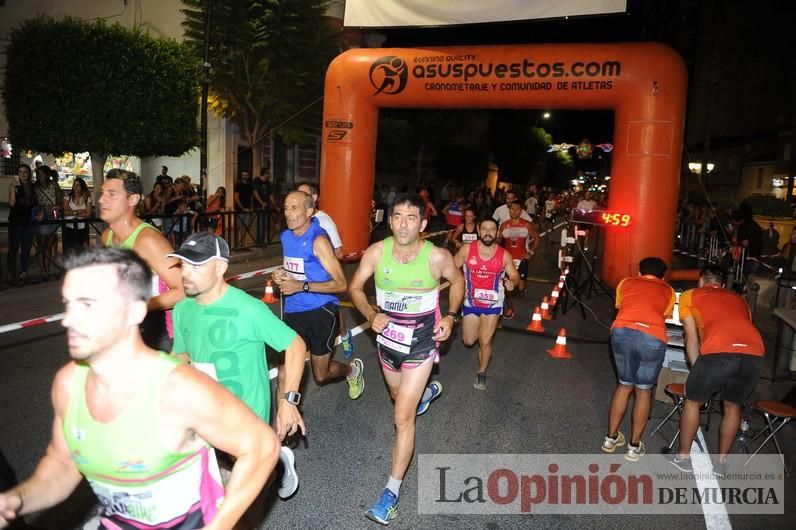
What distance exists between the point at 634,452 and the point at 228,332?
358cm

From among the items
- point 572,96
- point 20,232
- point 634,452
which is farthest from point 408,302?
point 20,232

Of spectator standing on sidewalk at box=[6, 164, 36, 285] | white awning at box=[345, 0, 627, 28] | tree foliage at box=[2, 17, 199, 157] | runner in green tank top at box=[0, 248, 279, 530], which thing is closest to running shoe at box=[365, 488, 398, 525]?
runner in green tank top at box=[0, 248, 279, 530]

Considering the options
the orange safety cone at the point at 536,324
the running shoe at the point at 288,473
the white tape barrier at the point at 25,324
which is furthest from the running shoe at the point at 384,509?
the white tape barrier at the point at 25,324

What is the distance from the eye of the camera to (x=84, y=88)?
14.6 metres

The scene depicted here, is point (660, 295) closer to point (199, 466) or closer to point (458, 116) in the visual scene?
point (199, 466)

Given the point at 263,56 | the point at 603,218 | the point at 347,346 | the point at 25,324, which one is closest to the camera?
the point at 347,346

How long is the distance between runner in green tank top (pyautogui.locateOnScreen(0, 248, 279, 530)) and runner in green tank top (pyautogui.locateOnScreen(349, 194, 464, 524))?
220cm

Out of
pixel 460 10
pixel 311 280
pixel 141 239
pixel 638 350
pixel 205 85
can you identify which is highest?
pixel 460 10

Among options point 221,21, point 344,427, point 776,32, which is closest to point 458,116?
point 776,32

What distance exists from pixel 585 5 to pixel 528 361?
7.64 m

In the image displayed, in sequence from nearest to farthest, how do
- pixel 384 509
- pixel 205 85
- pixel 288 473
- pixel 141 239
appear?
1. pixel 288 473
2. pixel 384 509
3. pixel 141 239
4. pixel 205 85

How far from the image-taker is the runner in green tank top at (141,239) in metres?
3.98

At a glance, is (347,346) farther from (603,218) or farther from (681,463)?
(603,218)

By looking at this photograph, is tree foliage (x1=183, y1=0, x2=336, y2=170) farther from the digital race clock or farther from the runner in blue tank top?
the runner in blue tank top
